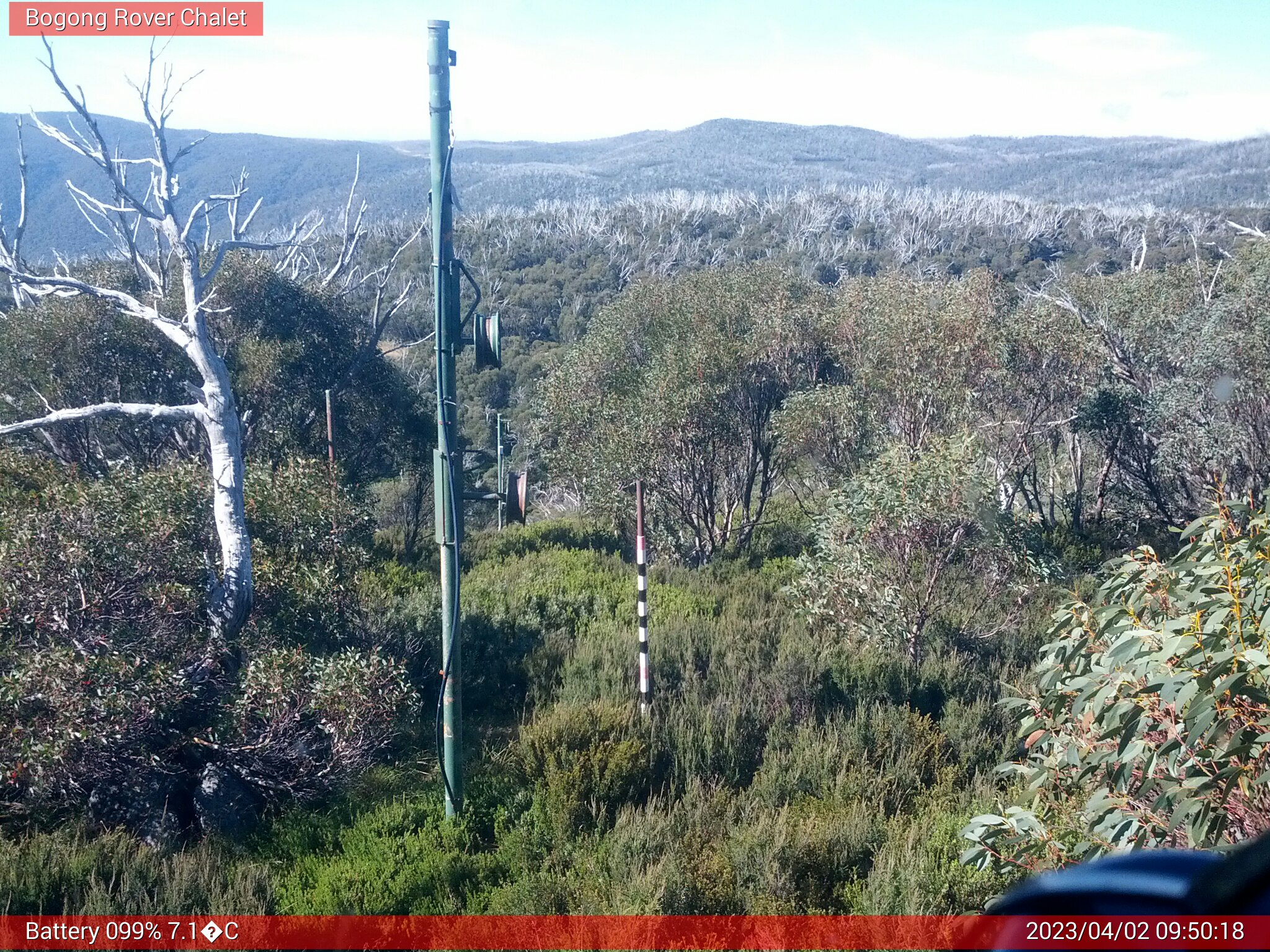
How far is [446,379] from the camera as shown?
5430mm

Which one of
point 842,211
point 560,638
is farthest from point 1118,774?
point 842,211

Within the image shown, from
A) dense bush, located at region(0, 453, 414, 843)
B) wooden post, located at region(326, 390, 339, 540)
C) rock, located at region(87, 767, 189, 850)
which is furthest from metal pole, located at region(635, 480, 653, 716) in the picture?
rock, located at region(87, 767, 189, 850)

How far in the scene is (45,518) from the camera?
6.11m

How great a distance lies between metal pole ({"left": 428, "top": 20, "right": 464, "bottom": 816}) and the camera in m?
5.21

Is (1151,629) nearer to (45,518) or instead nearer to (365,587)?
(45,518)

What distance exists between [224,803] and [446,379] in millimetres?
2997

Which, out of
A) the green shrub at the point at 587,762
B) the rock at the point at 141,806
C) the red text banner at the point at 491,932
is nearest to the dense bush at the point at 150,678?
the rock at the point at 141,806

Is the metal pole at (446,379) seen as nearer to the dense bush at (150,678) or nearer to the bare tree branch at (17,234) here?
the dense bush at (150,678)

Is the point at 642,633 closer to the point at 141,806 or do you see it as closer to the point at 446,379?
the point at 446,379

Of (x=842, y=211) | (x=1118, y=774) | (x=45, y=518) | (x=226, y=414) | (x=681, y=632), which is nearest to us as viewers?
(x=1118, y=774)

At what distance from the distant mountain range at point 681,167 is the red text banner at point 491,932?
4637cm

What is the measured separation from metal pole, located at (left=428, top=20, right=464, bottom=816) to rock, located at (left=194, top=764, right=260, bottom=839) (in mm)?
1290

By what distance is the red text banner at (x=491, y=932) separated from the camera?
13.8 feet

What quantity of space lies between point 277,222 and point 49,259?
26.2 metres
